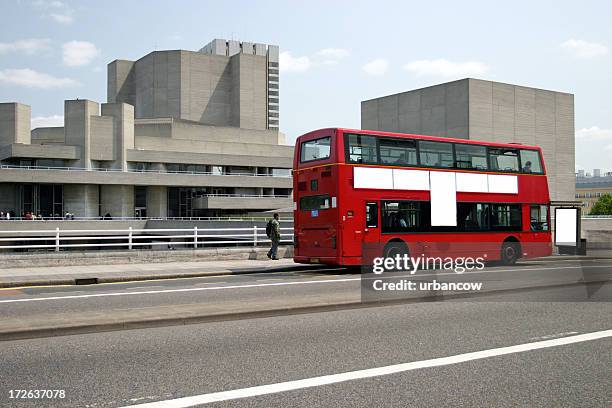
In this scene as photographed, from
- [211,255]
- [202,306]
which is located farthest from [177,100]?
[202,306]

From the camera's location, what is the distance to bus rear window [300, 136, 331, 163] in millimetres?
19500

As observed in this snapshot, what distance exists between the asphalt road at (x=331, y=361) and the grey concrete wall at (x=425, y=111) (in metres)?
79.7

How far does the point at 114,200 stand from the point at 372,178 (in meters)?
66.2

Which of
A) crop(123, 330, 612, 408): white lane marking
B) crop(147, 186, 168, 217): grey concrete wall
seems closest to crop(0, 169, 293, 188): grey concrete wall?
crop(147, 186, 168, 217): grey concrete wall

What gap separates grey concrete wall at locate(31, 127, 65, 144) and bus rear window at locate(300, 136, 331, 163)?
8308cm

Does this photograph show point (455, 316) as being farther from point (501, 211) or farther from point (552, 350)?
point (501, 211)

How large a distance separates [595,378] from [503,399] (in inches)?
54.3

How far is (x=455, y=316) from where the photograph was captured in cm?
1024

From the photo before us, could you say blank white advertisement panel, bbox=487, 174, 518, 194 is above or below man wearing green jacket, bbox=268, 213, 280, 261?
above

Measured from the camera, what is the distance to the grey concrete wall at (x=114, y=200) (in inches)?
3142

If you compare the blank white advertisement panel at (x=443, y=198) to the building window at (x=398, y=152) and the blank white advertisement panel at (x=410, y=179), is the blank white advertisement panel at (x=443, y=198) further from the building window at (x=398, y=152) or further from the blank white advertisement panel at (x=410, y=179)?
the building window at (x=398, y=152)

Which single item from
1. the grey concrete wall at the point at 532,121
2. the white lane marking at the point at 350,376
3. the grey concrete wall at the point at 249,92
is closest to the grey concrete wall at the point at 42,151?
the grey concrete wall at the point at 249,92

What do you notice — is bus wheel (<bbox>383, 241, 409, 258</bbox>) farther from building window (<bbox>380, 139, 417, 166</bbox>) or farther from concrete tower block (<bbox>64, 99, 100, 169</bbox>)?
concrete tower block (<bbox>64, 99, 100, 169</bbox>)

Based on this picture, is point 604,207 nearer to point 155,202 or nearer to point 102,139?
point 155,202
